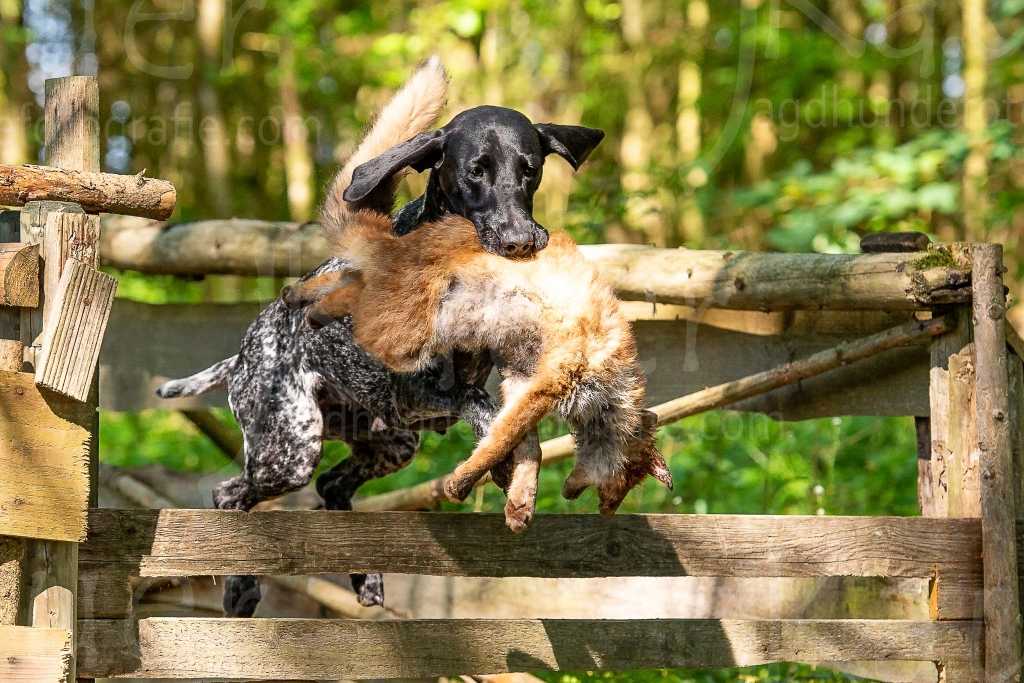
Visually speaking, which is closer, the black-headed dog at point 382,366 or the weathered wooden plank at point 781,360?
the black-headed dog at point 382,366

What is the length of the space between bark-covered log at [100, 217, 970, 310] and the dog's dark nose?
99cm

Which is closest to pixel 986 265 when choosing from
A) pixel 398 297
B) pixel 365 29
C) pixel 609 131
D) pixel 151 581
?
pixel 398 297

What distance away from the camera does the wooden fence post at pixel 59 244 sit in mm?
3242

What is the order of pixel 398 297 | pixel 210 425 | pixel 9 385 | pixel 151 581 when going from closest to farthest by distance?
1. pixel 9 385
2. pixel 398 297
3. pixel 151 581
4. pixel 210 425

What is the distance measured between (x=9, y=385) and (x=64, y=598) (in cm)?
62

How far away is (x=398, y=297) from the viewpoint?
360 centimetres

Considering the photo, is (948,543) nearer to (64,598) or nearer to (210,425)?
(64,598)

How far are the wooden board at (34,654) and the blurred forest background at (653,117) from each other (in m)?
3.89

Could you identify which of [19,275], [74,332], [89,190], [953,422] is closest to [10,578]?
[74,332]

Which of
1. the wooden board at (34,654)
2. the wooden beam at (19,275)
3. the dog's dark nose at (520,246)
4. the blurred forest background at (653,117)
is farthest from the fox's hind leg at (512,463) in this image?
the blurred forest background at (653,117)

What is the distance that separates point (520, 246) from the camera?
11.7 feet

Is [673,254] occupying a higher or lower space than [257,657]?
higher

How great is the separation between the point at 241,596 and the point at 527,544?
1469 millimetres

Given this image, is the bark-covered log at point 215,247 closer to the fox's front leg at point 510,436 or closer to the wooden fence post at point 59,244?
the wooden fence post at point 59,244
